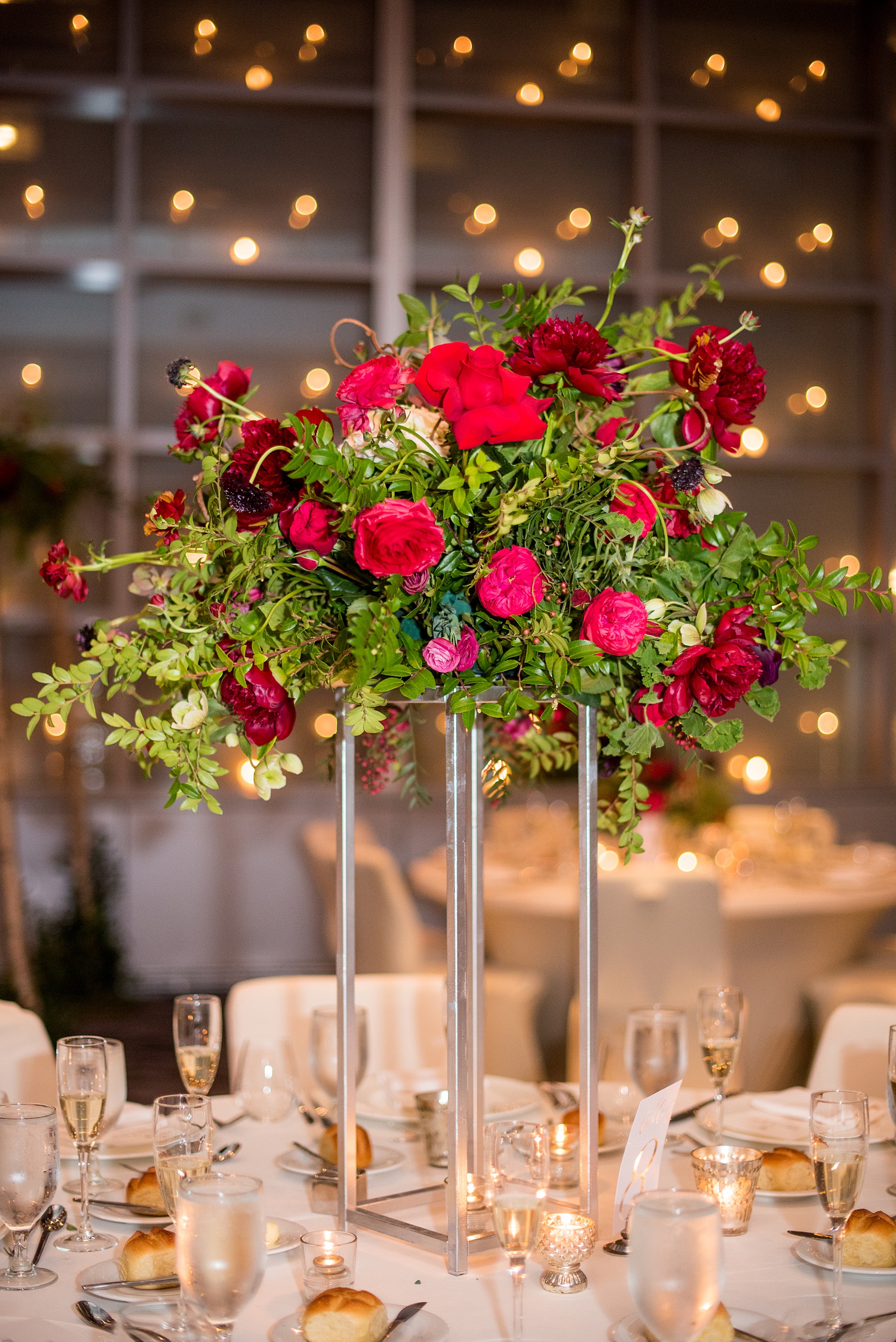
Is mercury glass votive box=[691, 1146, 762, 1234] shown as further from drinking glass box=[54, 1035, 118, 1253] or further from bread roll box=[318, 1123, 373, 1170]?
drinking glass box=[54, 1035, 118, 1253]

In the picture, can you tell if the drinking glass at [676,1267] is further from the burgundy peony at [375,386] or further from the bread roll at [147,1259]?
the burgundy peony at [375,386]

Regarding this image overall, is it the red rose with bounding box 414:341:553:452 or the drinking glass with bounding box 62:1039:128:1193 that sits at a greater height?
the red rose with bounding box 414:341:553:452

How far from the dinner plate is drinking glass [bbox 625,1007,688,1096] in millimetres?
236

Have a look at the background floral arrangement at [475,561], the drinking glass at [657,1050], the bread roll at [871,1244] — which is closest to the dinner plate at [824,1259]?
the bread roll at [871,1244]

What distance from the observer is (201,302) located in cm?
542

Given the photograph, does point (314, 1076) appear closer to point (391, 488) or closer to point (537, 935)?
point (391, 488)

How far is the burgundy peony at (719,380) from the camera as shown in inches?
44.1

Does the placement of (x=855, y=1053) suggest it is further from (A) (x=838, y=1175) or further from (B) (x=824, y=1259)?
(A) (x=838, y=1175)

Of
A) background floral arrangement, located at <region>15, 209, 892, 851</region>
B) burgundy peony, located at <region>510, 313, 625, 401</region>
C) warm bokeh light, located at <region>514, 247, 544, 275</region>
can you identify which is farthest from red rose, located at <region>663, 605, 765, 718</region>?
warm bokeh light, located at <region>514, 247, 544, 275</region>

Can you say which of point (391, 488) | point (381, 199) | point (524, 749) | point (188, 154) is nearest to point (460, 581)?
point (391, 488)

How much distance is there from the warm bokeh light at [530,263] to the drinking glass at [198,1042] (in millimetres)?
4451

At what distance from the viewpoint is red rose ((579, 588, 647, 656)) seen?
3.48ft

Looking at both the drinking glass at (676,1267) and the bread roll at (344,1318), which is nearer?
the drinking glass at (676,1267)

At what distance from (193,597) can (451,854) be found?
1.11ft
